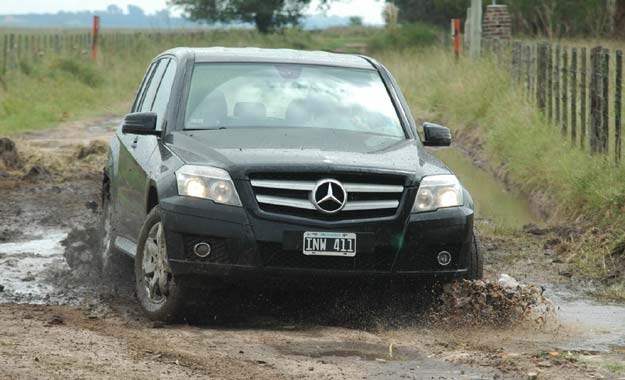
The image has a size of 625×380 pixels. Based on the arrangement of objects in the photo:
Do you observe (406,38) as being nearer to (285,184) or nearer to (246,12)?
(246,12)

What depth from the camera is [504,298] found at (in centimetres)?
836

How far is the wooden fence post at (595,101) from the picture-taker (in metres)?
16.0

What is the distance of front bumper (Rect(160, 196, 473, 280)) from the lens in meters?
7.73

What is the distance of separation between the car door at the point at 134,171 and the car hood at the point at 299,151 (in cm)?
35

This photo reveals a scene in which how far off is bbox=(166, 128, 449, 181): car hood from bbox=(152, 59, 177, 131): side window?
1.27 feet

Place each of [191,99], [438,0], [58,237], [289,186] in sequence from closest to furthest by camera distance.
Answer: [289,186], [191,99], [58,237], [438,0]

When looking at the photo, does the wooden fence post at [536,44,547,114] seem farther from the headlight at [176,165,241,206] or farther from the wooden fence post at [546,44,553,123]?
the headlight at [176,165,241,206]

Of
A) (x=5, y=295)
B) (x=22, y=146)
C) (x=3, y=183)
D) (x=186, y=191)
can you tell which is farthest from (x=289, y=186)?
(x=22, y=146)

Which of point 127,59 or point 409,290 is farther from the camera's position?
point 127,59

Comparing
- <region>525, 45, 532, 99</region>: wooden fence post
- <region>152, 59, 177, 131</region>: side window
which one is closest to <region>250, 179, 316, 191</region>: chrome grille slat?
<region>152, 59, 177, 131</region>: side window

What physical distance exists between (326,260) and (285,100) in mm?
1623

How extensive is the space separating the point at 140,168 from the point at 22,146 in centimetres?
1126

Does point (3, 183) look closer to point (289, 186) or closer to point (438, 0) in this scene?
point (289, 186)

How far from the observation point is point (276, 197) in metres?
7.82
